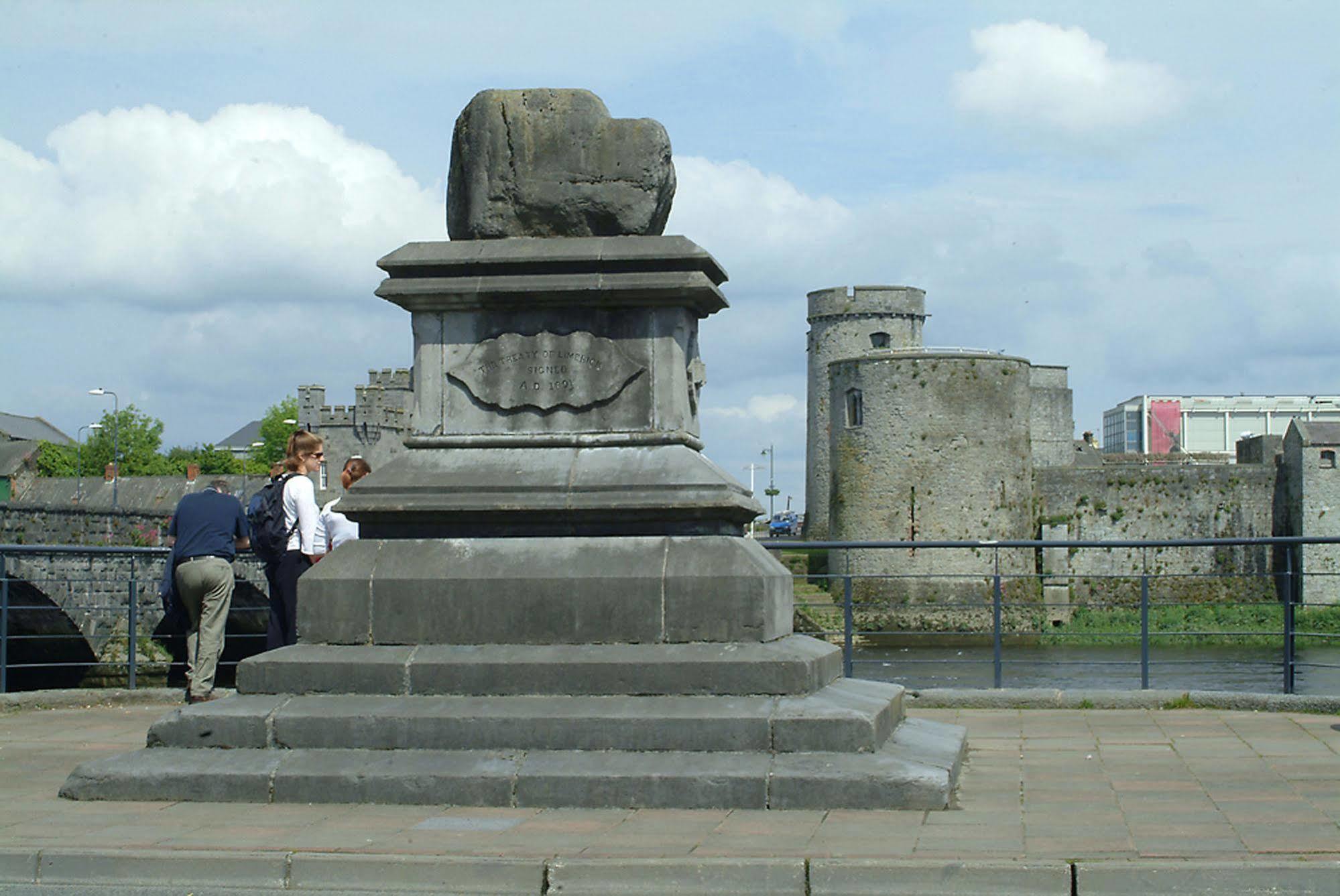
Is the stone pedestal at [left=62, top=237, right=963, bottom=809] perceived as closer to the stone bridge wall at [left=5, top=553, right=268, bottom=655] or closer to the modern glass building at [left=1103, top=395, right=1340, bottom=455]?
the stone bridge wall at [left=5, top=553, right=268, bottom=655]

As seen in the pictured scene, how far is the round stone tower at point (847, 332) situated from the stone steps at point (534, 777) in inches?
2186

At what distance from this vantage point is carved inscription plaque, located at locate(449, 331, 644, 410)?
725 cm

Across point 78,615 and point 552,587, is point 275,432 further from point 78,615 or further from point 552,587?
point 552,587

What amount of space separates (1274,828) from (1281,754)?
1879 millimetres

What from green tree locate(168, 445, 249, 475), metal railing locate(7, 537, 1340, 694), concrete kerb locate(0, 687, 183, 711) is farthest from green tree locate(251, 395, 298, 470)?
concrete kerb locate(0, 687, 183, 711)

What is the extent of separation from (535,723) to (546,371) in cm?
179

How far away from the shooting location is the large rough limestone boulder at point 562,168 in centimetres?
743

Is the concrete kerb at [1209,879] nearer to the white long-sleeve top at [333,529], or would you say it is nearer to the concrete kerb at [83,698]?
the white long-sleeve top at [333,529]

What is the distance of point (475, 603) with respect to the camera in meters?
6.79

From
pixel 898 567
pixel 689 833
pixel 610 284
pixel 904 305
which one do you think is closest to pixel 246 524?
pixel 610 284

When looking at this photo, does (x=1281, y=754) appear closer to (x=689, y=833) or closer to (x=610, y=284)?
(x=689, y=833)

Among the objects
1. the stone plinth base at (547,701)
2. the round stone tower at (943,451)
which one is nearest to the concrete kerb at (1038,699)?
the stone plinth base at (547,701)

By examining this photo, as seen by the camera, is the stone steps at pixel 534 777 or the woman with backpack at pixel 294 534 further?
the woman with backpack at pixel 294 534

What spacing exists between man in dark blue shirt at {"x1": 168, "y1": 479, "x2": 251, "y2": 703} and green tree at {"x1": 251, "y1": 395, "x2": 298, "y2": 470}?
256 feet
